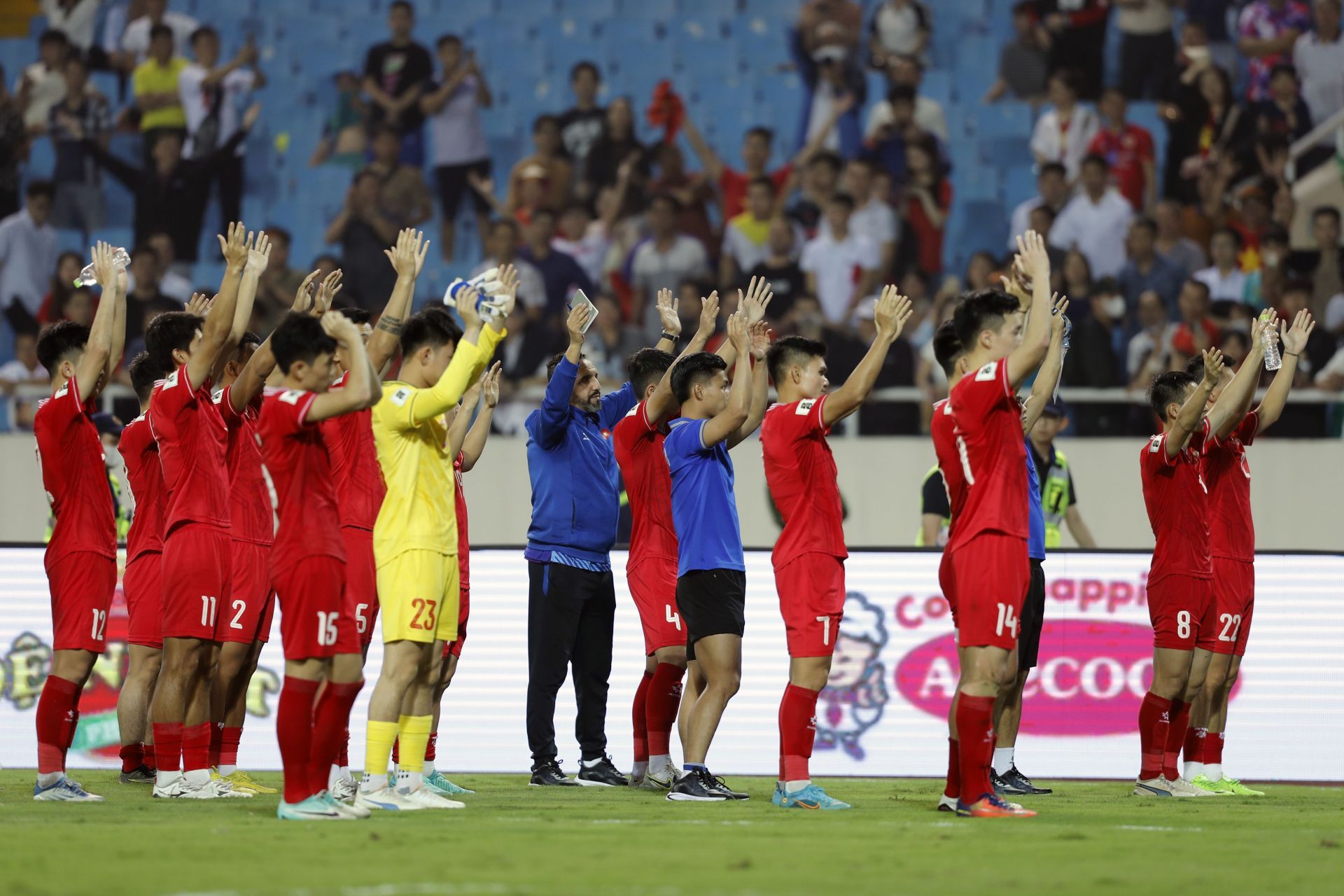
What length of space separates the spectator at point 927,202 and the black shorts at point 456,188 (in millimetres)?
5053

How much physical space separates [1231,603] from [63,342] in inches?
273

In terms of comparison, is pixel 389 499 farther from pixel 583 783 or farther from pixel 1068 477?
pixel 1068 477

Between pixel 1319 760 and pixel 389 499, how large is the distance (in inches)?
279

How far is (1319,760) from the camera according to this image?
35.3ft

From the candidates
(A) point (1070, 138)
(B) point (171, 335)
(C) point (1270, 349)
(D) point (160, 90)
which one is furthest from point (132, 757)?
(A) point (1070, 138)

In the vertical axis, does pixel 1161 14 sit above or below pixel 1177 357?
above

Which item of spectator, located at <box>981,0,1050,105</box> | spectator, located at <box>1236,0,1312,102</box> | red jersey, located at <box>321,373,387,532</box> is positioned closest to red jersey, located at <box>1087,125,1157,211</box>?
spectator, located at <box>981,0,1050,105</box>

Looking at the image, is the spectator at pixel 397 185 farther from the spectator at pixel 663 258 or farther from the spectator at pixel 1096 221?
the spectator at pixel 1096 221

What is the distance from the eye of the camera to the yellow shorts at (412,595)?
715 centimetres

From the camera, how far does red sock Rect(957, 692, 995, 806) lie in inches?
279

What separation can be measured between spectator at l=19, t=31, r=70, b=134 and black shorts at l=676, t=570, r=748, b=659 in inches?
537

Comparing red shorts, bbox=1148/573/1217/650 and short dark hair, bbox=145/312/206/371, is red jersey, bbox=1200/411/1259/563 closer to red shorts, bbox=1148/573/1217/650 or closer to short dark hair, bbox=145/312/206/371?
red shorts, bbox=1148/573/1217/650

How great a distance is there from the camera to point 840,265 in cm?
1719

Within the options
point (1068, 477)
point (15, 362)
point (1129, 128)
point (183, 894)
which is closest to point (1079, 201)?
point (1129, 128)
